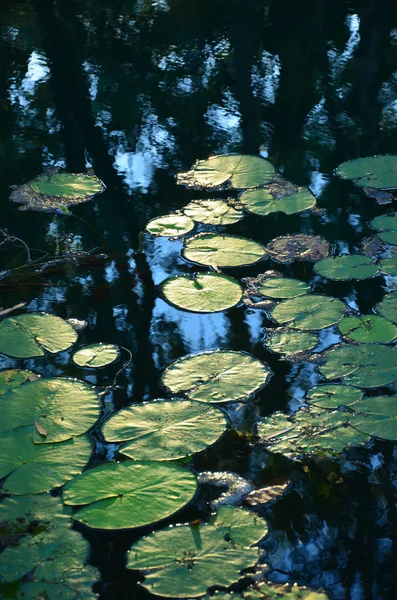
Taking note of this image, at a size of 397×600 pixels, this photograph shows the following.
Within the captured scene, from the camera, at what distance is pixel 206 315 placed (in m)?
2.50

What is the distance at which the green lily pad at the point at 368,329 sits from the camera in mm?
2277

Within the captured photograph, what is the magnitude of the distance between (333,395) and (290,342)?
1.07 ft

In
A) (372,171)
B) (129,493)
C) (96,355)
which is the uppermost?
(372,171)

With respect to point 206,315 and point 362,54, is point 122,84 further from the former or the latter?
point 206,315

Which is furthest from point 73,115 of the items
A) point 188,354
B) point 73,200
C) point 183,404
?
point 183,404

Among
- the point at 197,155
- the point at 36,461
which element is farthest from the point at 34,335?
the point at 197,155

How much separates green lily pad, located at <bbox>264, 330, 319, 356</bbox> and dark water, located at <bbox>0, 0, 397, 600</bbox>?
43 millimetres

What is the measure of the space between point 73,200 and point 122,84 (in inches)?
69.7

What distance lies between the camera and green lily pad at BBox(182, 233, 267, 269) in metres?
2.78

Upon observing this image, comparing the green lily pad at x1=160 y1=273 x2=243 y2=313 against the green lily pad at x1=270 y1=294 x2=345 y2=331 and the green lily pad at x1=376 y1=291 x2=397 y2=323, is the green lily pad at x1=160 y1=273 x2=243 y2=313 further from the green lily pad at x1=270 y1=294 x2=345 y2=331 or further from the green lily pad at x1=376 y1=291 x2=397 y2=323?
the green lily pad at x1=376 y1=291 x2=397 y2=323

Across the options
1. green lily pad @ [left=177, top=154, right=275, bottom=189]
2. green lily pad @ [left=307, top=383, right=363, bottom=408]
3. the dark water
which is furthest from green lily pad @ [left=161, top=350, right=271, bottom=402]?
green lily pad @ [left=177, top=154, right=275, bottom=189]

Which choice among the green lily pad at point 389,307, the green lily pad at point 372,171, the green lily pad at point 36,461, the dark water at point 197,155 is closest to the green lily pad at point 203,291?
the dark water at point 197,155

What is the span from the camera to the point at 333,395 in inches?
80.1

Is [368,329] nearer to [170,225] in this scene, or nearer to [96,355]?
[96,355]
